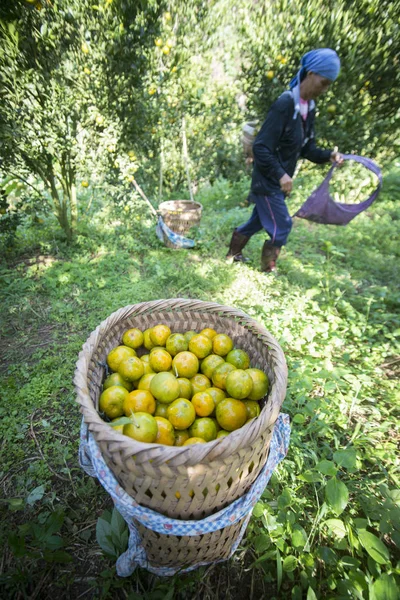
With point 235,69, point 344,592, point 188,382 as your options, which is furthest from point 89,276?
point 235,69

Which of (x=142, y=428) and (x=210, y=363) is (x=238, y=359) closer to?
(x=210, y=363)

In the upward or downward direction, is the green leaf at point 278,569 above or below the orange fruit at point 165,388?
below

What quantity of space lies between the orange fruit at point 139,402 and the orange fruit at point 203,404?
205 mm

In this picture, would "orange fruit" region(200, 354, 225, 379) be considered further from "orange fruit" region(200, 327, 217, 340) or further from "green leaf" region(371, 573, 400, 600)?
"green leaf" region(371, 573, 400, 600)

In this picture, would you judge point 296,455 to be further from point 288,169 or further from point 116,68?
point 116,68

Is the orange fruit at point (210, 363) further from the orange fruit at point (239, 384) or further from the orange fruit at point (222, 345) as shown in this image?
the orange fruit at point (239, 384)

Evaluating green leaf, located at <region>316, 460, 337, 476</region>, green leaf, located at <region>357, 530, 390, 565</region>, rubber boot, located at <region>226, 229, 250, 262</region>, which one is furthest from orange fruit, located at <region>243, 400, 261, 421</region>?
rubber boot, located at <region>226, 229, 250, 262</region>

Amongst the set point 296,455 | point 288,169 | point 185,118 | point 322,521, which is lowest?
point 322,521

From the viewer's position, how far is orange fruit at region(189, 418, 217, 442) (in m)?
1.34

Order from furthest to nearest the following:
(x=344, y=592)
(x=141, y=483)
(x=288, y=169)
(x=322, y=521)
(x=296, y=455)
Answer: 1. (x=288, y=169)
2. (x=296, y=455)
3. (x=322, y=521)
4. (x=344, y=592)
5. (x=141, y=483)

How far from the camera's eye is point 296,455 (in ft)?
6.07

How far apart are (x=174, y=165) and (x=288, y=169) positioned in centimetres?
301

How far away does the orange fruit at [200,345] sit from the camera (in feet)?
5.57

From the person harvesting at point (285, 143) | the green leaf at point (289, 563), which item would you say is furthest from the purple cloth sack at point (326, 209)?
the green leaf at point (289, 563)
